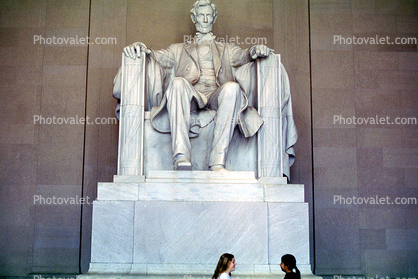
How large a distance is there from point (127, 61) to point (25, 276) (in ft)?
12.9

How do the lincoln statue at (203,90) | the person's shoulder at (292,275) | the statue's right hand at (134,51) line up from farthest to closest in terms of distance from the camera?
1. the statue's right hand at (134,51)
2. the lincoln statue at (203,90)
3. the person's shoulder at (292,275)

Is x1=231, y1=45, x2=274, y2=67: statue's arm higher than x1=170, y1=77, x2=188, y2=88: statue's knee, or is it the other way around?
x1=231, y1=45, x2=274, y2=67: statue's arm

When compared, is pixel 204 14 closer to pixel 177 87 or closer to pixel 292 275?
pixel 177 87

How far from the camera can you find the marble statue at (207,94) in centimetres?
732

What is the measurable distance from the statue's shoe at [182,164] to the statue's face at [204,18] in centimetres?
251

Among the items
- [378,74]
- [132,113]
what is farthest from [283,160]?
[378,74]

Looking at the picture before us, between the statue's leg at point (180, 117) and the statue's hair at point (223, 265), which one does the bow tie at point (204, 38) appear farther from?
the statue's hair at point (223, 265)

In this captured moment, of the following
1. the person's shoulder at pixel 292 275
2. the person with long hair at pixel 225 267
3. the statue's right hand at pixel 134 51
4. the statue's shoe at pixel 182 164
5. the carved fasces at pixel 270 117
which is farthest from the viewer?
the statue's right hand at pixel 134 51

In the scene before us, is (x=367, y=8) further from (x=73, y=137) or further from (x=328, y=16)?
(x=73, y=137)

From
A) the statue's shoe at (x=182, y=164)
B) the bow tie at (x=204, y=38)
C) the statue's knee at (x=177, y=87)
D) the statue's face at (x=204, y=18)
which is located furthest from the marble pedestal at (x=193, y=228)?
the statue's face at (x=204, y=18)

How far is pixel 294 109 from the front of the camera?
9781mm

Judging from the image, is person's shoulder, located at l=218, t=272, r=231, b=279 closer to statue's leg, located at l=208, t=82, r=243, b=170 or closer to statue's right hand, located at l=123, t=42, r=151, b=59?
statue's leg, located at l=208, t=82, r=243, b=170

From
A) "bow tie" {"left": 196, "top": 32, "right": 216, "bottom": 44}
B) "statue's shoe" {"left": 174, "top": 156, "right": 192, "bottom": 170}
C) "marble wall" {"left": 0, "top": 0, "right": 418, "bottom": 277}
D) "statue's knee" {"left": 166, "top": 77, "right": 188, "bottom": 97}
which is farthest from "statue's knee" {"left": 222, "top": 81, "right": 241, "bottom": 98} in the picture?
"marble wall" {"left": 0, "top": 0, "right": 418, "bottom": 277}

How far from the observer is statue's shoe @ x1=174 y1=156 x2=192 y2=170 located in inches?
274
